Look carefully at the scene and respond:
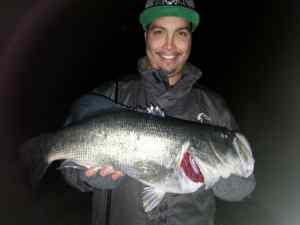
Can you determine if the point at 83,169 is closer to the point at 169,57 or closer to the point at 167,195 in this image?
the point at 167,195

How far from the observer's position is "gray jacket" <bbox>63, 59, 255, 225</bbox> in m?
2.09

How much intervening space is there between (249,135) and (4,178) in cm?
524

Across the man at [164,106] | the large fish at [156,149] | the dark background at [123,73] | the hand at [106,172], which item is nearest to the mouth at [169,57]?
the man at [164,106]

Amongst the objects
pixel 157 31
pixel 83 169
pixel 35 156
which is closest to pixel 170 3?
pixel 157 31

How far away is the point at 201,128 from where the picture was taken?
2.05 m

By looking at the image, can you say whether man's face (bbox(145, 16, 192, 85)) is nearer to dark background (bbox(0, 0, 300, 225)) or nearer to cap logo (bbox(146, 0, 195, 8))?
cap logo (bbox(146, 0, 195, 8))

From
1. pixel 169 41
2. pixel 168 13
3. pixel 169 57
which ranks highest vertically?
pixel 168 13

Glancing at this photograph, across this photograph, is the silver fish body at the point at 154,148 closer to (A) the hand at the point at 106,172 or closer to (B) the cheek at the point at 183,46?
(A) the hand at the point at 106,172

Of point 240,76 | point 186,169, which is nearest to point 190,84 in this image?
point 186,169

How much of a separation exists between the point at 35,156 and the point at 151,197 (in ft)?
2.83

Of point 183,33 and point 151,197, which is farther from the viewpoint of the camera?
point 183,33

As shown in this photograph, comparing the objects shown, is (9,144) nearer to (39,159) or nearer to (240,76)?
(39,159)

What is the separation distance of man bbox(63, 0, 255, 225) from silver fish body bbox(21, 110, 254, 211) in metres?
0.11

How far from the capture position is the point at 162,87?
7.46 feet
